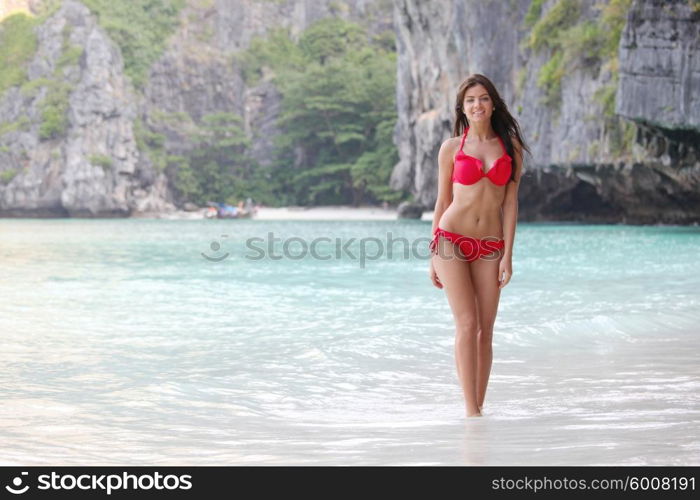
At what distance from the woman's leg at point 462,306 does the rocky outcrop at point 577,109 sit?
1833 cm

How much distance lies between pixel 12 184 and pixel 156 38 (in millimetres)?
20096

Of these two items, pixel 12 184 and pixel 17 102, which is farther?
pixel 17 102

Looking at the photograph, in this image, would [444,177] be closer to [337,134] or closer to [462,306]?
[462,306]

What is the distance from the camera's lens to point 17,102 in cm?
6128

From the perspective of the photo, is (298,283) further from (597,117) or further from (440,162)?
(597,117)

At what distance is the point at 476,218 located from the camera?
13.6 feet

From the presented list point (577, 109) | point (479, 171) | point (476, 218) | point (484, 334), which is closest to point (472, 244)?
point (476, 218)

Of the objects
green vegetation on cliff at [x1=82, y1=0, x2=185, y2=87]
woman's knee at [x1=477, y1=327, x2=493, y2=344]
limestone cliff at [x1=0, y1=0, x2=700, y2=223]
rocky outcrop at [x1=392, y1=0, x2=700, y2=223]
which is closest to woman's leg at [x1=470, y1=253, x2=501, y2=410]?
woman's knee at [x1=477, y1=327, x2=493, y2=344]

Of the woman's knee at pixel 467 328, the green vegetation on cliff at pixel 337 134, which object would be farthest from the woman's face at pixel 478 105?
the green vegetation on cliff at pixel 337 134

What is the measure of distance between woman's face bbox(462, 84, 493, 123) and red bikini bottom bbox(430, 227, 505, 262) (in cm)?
53

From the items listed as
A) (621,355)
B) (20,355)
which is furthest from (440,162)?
(20,355)

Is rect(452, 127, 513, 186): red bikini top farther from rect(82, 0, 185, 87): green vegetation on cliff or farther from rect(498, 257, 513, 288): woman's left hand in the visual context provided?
rect(82, 0, 185, 87): green vegetation on cliff

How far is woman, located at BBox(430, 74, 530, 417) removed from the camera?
163 inches

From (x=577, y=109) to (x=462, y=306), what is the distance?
25.4 metres
